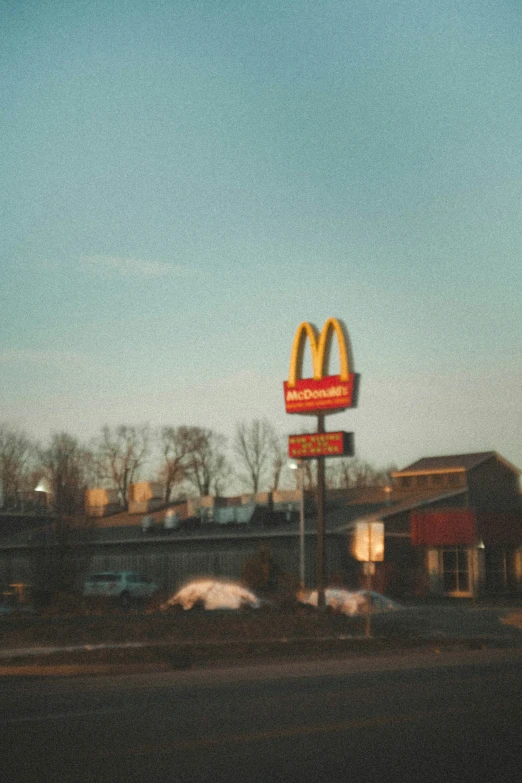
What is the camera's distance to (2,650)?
798 inches

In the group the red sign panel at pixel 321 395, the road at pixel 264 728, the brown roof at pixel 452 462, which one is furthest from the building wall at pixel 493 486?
the road at pixel 264 728

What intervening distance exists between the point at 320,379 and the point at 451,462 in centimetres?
2165

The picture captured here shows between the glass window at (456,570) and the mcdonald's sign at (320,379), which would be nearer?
the mcdonald's sign at (320,379)

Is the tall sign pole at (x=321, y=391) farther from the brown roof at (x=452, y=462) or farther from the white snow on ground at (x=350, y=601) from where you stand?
the brown roof at (x=452, y=462)

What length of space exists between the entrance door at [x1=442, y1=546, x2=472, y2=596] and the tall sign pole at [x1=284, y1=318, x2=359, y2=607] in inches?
689

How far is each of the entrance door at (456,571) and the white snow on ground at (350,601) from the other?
11197 mm

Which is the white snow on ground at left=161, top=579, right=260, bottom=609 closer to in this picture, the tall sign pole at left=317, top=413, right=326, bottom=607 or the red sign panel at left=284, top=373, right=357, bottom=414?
the tall sign pole at left=317, top=413, right=326, bottom=607

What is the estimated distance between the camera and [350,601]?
3484 cm

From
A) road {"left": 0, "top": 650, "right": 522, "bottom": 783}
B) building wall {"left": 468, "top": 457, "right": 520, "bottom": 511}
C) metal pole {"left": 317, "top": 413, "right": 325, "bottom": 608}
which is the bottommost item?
road {"left": 0, "top": 650, "right": 522, "bottom": 783}

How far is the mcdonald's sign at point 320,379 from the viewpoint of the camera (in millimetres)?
32062

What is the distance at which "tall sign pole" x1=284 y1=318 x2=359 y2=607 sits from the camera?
1259 inches

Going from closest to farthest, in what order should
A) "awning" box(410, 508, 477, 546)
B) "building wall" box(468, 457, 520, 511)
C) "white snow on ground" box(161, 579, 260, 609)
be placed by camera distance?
"white snow on ground" box(161, 579, 260, 609) < "awning" box(410, 508, 477, 546) < "building wall" box(468, 457, 520, 511)

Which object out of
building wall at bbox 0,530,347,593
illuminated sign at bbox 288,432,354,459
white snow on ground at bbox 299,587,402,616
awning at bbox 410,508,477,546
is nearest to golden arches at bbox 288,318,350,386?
illuminated sign at bbox 288,432,354,459

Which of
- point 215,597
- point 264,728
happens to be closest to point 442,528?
point 215,597
